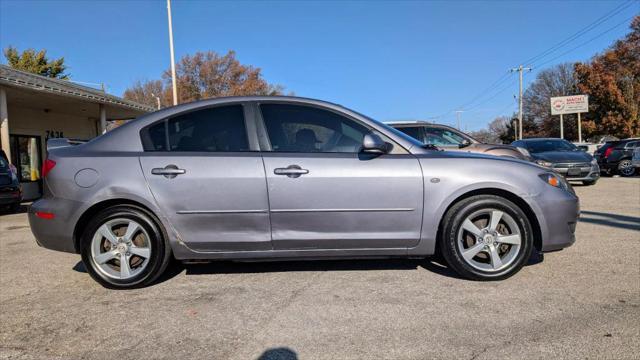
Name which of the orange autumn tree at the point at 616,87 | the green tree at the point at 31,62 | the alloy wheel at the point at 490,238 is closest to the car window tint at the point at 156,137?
the alloy wheel at the point at 490,238

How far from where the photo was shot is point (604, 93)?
4209 cm

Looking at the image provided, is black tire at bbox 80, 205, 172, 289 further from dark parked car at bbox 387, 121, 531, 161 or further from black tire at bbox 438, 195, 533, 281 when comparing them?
dark parked car at bbox 387, 121, 531, 161

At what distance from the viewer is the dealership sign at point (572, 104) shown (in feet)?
133

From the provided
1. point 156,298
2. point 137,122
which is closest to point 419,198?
point 156,298

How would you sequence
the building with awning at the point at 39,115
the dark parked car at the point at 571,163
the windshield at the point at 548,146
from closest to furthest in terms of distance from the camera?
1. the dark parked car at the point at 571,163
2. the windshield at the point at 548,146
3. the building with awning at the point at 39,115

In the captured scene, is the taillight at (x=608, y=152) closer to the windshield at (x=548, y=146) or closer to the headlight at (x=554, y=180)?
the windshield at (x=548, y=146)

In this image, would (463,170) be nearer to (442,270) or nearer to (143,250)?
(442,270)

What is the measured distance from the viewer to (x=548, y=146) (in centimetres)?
1281

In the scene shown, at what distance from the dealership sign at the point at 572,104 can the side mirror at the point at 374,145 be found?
44685mm

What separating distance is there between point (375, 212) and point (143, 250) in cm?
200

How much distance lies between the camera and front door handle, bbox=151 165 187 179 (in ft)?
Answer: 11.7

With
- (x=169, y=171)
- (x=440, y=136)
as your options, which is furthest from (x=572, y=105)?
(x=169, y=171)

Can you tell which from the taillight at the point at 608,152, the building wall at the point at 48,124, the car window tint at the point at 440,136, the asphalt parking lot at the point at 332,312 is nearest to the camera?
the asphalt parking lot at the point at 332,312

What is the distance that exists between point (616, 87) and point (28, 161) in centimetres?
4771
